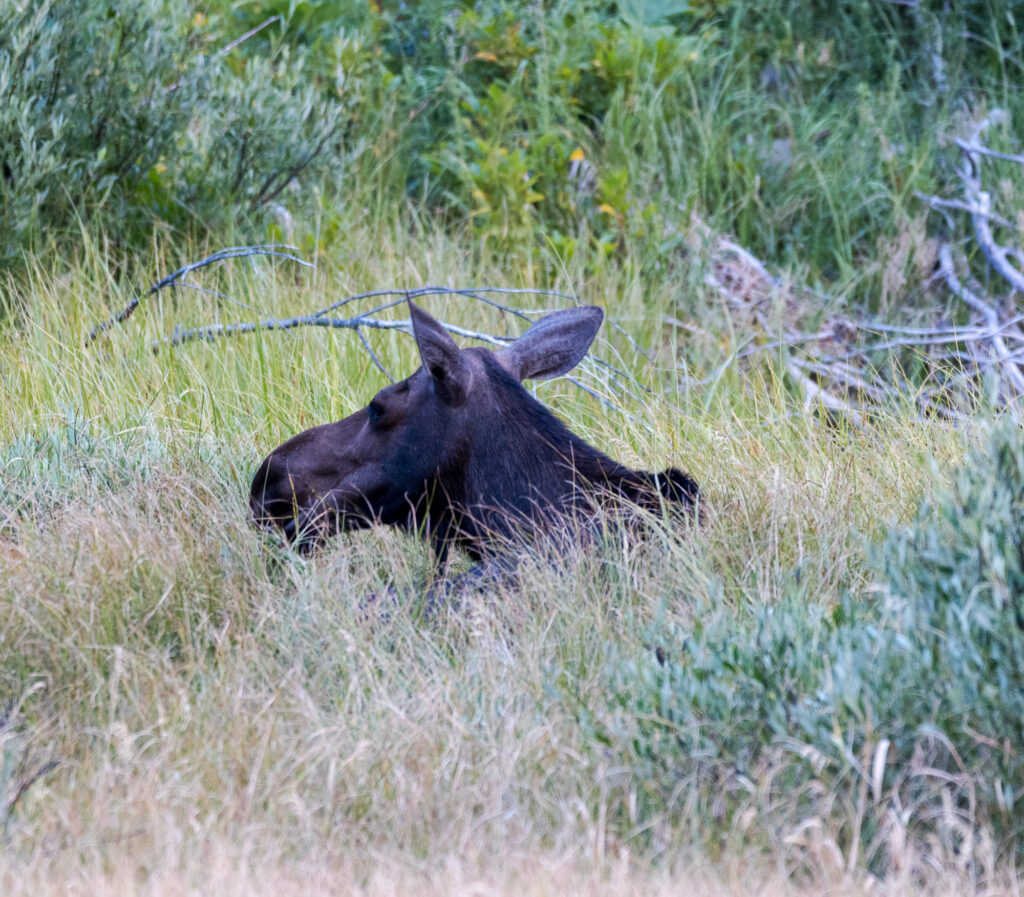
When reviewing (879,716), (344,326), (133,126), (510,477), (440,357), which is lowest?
(879,716)

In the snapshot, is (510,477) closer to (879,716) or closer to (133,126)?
(879,716)

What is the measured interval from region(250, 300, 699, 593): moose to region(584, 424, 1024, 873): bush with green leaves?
3.64ft

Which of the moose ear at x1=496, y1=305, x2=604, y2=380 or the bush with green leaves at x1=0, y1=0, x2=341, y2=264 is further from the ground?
the bush with green leaves at x1=0, y1=0, x2=341, y2=264

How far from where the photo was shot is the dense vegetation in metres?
2.81

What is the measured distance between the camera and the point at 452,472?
14.2 ft

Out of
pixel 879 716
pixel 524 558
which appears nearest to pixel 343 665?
pixel 524 558

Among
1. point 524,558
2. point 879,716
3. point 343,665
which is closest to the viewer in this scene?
point 879,716

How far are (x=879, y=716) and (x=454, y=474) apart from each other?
1.83m

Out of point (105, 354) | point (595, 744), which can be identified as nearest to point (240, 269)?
point (105, 354)

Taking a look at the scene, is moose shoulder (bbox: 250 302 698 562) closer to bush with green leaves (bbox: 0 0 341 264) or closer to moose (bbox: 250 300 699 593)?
Answer: moose (bbox: 250 300 699 593)

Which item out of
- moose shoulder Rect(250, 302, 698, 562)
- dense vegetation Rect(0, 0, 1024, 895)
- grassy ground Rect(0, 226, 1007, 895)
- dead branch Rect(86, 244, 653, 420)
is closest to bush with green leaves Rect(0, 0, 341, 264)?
dense vegetation Rect(0, 0, 1024, 895)

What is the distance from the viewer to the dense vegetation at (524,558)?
2.81 meters

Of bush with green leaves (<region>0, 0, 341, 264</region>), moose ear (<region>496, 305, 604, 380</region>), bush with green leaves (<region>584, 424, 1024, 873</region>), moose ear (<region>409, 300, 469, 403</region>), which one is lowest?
bush with green leaves (<region>584, 424, 1024, 873</region>)

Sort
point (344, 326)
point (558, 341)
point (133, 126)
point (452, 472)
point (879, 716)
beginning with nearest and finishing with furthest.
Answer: point (879, 716), point (452, 472), point (558, 341), point (344, 326), point (133, 126)
